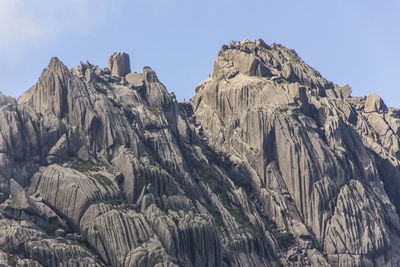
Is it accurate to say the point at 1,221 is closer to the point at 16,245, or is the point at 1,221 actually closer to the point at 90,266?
the point at 16,245

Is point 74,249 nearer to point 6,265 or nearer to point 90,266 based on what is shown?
point 90,266

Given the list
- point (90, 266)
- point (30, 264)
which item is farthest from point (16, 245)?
point (90, 266)

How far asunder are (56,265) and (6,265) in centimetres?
1294

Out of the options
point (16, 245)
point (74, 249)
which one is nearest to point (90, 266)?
point (74, 249)

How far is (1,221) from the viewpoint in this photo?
198m

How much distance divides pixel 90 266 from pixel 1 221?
2389 centimetres

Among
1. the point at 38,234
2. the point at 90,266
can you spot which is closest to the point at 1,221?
the point at 38,234

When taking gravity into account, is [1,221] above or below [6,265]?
above

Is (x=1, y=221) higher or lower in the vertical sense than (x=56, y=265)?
higher

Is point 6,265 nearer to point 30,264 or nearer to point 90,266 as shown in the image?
point 30,264

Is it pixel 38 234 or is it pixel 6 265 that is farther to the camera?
pixel 38 234

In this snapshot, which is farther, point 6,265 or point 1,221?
point 1,221

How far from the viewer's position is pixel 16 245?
19112cm

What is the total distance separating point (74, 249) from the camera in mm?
198375
